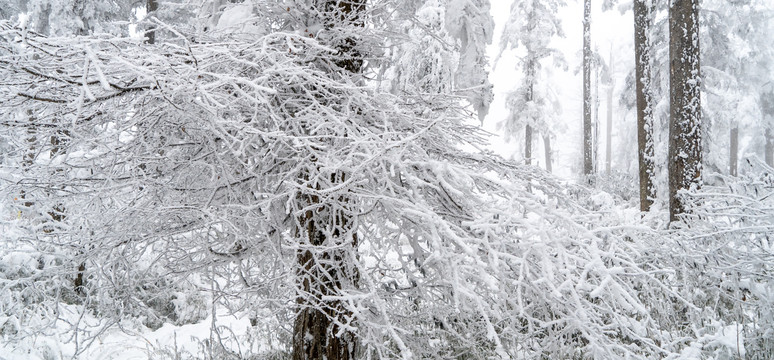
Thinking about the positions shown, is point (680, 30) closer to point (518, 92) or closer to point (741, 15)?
point (518, 92)

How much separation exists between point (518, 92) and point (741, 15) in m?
10.9

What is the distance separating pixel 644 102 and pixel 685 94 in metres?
3.40

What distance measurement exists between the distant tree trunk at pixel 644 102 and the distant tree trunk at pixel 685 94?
3.10m

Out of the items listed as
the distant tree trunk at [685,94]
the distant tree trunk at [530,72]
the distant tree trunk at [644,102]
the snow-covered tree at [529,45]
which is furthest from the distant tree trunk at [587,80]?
the distant tree trunk at [685,94]

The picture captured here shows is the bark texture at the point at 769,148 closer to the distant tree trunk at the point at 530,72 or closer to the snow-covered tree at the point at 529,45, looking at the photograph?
the snow-covered tree at the point at 529,45

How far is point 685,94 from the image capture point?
22.5 ft

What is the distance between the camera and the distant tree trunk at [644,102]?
32.6 ft

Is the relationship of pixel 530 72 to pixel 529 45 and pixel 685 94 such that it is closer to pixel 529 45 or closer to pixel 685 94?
pixel 529 45

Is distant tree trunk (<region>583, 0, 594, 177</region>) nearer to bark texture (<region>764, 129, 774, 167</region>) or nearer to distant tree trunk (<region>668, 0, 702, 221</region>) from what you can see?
distant tree trunk (<region>668, 0, 702, 221</region>)

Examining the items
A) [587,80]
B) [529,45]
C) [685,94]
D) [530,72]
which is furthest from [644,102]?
[529,45]

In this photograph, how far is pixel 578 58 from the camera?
88.5 ft

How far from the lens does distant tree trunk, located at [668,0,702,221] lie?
677cm

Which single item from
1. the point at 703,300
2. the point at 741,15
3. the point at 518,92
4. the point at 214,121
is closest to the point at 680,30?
the point at 703,300

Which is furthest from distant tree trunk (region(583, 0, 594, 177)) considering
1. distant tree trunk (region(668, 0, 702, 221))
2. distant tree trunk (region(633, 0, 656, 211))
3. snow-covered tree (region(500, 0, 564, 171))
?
distant tree trunk (region(668, 0, 702, 221))
